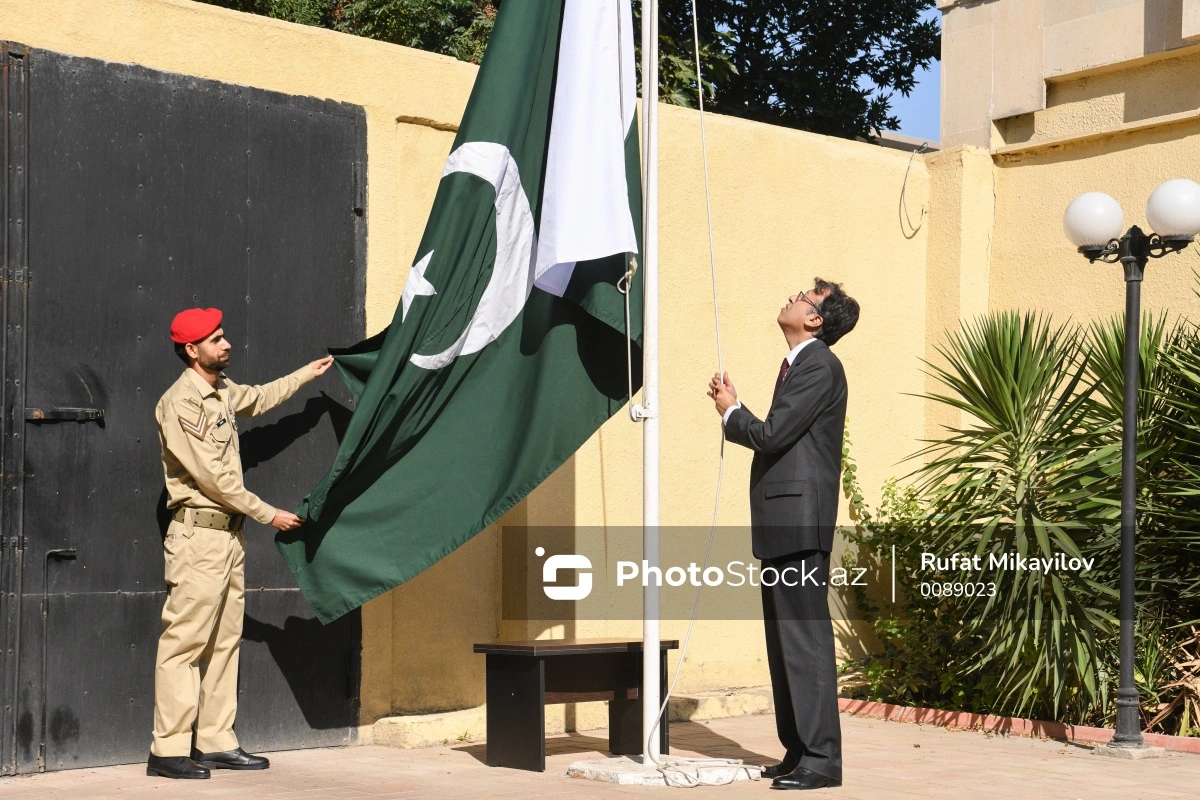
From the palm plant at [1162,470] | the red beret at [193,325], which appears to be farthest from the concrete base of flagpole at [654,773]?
the palm plant at [1162,470]

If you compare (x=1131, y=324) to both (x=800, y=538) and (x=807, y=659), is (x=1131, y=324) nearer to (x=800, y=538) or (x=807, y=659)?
(x=800, y=538)

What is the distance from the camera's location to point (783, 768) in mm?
5840

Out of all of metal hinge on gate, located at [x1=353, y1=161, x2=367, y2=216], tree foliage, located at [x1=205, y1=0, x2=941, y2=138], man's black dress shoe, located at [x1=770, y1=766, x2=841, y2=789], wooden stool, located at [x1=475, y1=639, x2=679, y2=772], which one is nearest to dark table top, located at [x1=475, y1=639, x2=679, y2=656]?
wooden stool, located at [x1=475, y1=639, x2=679, y2=772]

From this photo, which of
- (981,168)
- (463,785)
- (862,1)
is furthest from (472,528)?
(862,1)

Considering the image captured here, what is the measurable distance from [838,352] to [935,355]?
841 mm

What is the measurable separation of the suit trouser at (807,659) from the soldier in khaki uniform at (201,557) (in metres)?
2.06

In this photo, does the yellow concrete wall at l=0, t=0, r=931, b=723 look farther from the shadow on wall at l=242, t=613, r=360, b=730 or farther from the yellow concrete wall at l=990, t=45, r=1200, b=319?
the yellow concrete wall at l=990, t=45, r=1200, b=319

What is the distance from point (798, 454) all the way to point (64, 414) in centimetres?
296

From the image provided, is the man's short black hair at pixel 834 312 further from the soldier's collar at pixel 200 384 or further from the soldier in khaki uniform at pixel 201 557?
the soldier's collar at pixel 200 384

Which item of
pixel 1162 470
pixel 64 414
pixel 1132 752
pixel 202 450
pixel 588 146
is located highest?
pixel 588 146

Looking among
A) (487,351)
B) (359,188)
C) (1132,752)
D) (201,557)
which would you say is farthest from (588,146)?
(1132,752)

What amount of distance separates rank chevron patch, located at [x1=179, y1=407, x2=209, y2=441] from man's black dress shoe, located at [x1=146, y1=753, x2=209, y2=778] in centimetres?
128

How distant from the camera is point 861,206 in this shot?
919 cm

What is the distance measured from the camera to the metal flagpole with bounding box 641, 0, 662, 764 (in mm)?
5797
